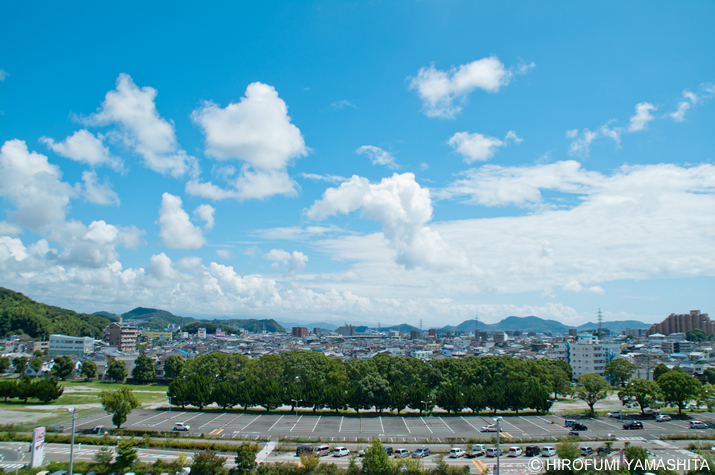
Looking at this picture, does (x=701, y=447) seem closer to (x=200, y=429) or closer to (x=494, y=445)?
(x=494, y=445)

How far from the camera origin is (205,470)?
1997cm

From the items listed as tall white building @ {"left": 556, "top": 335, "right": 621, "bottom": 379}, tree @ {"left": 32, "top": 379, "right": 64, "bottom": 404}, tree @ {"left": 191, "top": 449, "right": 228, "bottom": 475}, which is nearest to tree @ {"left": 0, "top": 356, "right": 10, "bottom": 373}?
tree @ {"left": 32, "top": 379, "right": 64, "bottom": 404}

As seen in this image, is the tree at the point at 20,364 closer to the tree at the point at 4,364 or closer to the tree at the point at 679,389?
the tree at the point at 4,364

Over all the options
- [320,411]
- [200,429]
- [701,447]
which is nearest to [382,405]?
[320,411]

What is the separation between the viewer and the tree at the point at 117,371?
57.0 meters

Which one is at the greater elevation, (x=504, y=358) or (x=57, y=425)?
(x=504, y=358)

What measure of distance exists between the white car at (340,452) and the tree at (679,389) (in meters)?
28.5

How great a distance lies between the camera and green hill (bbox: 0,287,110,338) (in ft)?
329

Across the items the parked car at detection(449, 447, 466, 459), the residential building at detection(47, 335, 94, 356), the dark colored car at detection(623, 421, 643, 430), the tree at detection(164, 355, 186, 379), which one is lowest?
the residential building at detection(47, 335, 94, 356)

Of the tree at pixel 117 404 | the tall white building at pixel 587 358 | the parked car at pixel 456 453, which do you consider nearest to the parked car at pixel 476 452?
the parked car at pixel 456 453

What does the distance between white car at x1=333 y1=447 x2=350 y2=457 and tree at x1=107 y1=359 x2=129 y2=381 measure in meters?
44.7

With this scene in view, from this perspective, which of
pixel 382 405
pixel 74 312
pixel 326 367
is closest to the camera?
pixel 382 405

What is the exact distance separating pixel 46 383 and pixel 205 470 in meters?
31.0

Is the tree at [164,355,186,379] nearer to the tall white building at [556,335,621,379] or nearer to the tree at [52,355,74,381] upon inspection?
the tree at [52,355,74,381]
